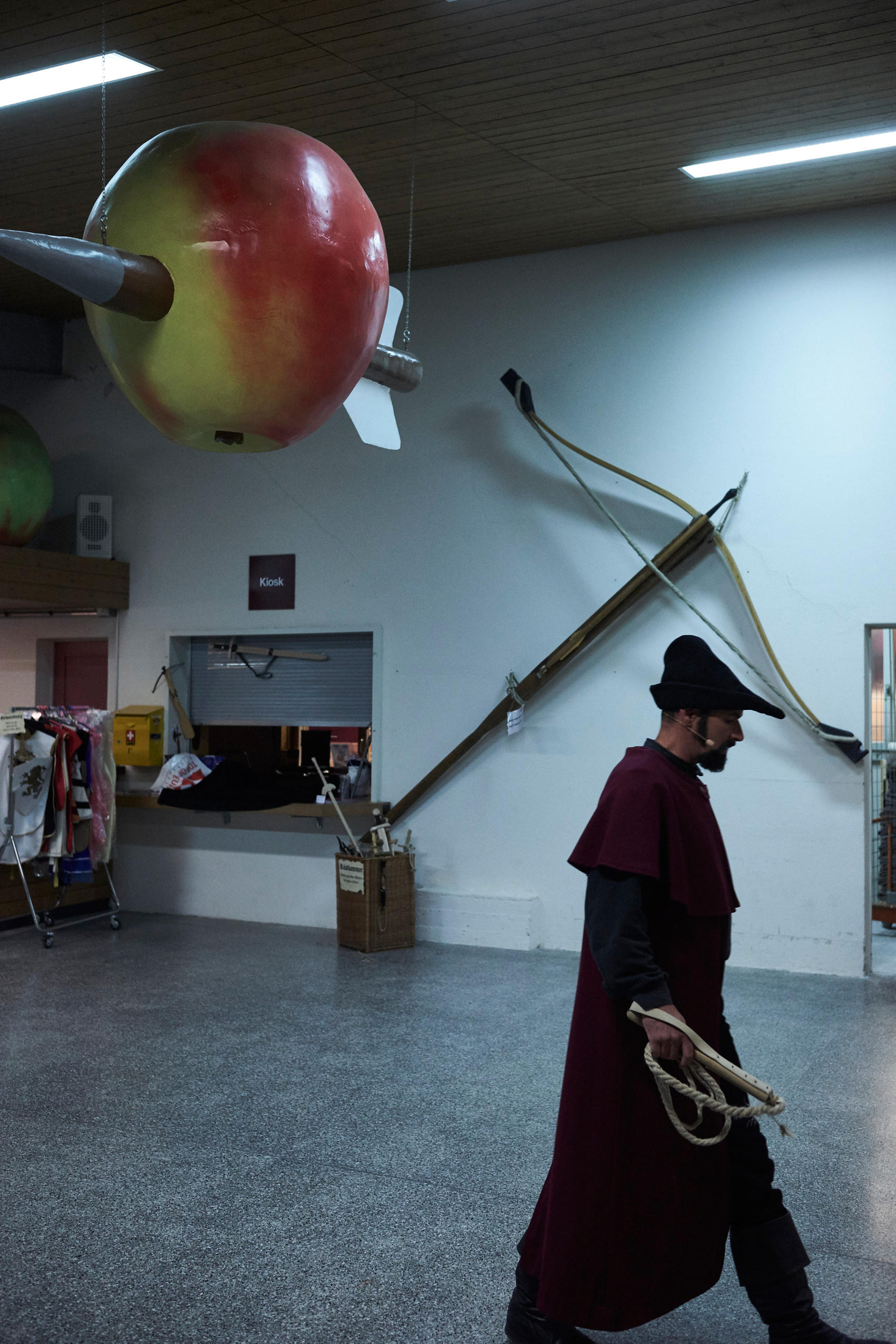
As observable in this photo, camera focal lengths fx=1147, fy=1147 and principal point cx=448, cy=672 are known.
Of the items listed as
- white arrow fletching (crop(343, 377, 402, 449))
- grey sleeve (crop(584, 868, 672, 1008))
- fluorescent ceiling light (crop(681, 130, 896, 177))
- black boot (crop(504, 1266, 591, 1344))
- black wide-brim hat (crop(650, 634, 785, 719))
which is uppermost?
fluorescent ceiling light (crop(681, 130, 896, 177))

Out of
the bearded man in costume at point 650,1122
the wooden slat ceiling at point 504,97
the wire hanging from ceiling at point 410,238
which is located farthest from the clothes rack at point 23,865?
the bearded man in costume at point 650,1122

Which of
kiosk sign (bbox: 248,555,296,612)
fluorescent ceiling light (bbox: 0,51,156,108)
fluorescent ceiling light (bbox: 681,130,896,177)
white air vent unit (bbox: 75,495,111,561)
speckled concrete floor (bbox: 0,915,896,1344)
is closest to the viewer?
speckled concrete floor (bbox: 0,915,896,1344)

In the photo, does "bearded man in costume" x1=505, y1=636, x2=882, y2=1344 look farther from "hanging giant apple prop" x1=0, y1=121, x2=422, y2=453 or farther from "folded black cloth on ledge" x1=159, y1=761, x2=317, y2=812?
"folded black cloth on ledge" x1=159, y1=761, x2=317, y2=812

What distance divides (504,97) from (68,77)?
1.81 metres

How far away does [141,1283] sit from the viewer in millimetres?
2682

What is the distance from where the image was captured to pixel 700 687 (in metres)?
2.39

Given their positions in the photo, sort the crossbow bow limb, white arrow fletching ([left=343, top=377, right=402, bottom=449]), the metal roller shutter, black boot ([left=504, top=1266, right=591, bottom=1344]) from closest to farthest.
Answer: white arrow fletching ([left=343, top=377, right=402, bottom=449]) → black boot ([left=504, top=1266, right=591, bottom=1344]) → the crossbow bow limb → the metal roller shutter

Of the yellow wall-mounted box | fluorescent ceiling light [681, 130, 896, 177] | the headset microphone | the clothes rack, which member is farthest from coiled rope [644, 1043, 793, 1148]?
the yellow wall-mounted box

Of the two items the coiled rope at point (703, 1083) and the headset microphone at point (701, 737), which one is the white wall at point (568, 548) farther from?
the coiled rope at point (703, 1083)

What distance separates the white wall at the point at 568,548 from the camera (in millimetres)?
5926

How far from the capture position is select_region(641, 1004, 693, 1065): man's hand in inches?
82.0

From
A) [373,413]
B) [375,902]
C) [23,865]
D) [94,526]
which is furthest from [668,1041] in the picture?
[94,526]

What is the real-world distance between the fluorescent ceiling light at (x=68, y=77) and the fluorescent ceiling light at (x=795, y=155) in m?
2.57

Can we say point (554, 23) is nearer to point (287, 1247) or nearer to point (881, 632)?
point (287, 1247)
